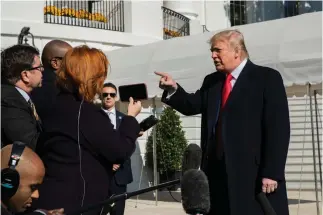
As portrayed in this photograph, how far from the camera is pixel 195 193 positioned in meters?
2.94

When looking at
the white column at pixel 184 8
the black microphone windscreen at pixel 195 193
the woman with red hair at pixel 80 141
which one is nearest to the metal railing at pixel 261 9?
the white column at pixel 184 8

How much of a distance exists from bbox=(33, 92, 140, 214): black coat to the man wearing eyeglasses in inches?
10.8

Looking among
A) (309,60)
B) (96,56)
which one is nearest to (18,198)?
(96,56)

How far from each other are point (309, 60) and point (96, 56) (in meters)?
5.61

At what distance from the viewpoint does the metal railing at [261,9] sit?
73.7ft

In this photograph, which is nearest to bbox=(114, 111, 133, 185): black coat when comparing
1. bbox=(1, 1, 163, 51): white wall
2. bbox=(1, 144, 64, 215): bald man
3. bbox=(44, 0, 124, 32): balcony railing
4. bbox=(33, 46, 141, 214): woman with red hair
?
bbox=(33, 46, 141, 214): woman with red hair

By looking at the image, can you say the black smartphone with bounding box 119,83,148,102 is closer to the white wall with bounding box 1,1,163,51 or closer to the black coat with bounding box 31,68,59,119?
the black coat with bounding box 31,68,59,119

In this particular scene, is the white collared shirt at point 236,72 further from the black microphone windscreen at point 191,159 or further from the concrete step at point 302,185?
the concrete step at point 302,185

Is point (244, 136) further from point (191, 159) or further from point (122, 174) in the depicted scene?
point (122, 174)

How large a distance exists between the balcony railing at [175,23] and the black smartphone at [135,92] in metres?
15.6

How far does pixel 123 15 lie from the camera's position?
57.7 feet

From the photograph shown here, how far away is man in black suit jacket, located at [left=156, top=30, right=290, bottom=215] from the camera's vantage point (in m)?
4.04

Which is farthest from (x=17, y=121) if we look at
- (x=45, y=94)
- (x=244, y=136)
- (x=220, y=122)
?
(x=244, y=136)

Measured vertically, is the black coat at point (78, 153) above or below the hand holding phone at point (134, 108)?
below
